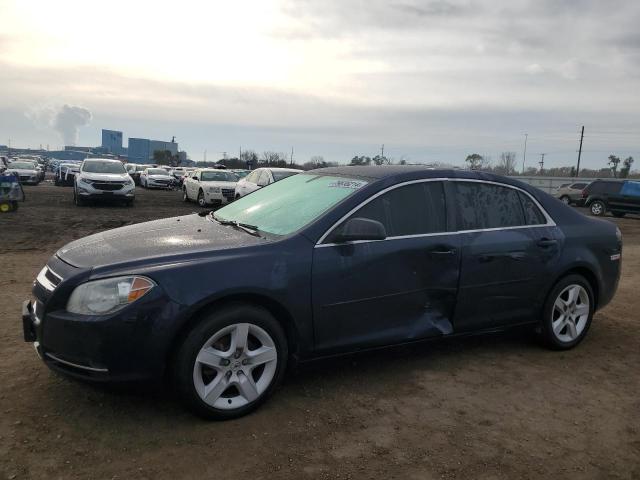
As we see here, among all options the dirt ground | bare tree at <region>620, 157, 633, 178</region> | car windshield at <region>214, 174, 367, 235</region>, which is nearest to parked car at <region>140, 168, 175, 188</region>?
the dirt ground

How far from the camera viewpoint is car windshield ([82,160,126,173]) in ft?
63.8

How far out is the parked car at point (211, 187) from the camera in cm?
2005

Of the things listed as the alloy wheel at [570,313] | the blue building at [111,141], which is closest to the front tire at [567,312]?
the alloy wheel at [570,313]

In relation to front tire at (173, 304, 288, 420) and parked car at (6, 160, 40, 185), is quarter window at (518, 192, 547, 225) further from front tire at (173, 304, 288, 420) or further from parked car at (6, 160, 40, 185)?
parked car at (6, 160, 40, 185)

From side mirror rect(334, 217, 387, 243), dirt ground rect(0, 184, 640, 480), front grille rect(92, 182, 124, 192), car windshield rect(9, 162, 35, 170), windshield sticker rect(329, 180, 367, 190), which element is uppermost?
windshield sticker rect(329, 180, 367, 190)

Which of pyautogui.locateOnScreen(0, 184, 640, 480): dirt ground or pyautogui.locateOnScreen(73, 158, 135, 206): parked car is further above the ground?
pyautogui.locateOnScreen(73, 158, 135, 206): parked car

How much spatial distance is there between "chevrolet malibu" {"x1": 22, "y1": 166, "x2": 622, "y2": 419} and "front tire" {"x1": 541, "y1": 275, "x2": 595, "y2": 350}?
0.5 inches

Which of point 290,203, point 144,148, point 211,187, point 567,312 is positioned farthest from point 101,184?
point 144,148

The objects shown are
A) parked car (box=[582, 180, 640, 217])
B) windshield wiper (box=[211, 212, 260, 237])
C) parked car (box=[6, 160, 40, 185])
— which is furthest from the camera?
parked car (box=[6, 160, 40, 185])

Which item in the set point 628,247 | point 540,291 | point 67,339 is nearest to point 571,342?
point 540,291

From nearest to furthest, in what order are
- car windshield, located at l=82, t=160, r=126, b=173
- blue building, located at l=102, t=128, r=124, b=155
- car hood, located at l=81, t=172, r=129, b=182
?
car hood, located at l=81, t=172, r=129, b=182 < car windshield, located at l=82, t=160, r=126, b=173 < blue building, located at l=102, t=128, r=124, b=155

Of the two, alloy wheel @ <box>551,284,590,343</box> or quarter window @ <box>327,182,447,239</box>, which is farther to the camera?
alloy wheel @ <box>551,284,590,343</box>

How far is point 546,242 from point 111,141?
14359 centimetres

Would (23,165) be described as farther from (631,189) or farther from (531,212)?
(531,212)
